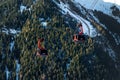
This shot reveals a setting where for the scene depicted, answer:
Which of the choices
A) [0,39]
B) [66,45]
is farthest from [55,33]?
[0,39]

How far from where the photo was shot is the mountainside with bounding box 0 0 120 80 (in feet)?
509

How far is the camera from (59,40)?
164 metres

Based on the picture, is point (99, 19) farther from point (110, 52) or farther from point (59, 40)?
point (59, 40)

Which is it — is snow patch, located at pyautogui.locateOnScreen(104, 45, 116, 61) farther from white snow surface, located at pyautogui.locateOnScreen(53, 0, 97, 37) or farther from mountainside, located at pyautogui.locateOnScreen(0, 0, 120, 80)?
white snow surface, located at pyautogui.locateOnScreen(53, 0, 97, 37)

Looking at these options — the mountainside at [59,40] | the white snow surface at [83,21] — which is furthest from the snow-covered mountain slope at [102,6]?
the white snow surface at [83,21]

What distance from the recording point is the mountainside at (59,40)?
155m

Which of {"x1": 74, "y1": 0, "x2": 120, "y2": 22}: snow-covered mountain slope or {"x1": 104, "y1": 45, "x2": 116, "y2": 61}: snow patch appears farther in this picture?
{"x1": 74, "y1": 0, "x2": 120, "y2": 22}: snow-covered mountain slope

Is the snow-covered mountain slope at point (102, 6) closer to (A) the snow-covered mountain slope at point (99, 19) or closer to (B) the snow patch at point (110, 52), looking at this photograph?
(A) the snow-covered mountain slope at point (99, 19)

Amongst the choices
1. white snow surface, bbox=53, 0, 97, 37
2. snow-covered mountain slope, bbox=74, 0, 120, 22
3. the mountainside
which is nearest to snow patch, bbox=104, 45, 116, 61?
the mountainside

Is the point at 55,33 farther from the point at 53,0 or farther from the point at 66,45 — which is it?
the point at 53,0

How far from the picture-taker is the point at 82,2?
187500mm

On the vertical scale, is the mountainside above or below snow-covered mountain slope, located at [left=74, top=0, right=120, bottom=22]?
below

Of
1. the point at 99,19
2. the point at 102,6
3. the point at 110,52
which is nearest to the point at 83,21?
the point at 99,19

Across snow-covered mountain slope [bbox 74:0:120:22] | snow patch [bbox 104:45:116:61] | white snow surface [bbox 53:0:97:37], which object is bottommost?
snow patch [bbox 104:45:116:61]
